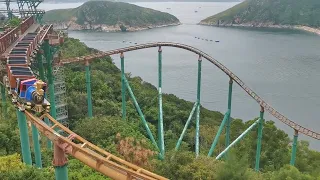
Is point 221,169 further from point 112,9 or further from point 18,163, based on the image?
point 112,9

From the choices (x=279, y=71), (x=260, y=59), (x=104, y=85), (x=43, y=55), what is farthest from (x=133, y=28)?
(x=43, y=55)

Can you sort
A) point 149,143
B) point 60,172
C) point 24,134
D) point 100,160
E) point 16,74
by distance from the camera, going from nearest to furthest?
1. point 100,160
2. point 60,172
3. point 16,74
4. point 24,134
5. point 149,143

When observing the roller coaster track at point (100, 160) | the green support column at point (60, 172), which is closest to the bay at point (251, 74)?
the roller coaster track at point (100, 160)

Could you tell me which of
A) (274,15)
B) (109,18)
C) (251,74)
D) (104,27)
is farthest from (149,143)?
(274,15)

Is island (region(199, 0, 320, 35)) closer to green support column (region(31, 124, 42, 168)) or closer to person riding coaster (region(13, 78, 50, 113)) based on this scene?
green support column (region(31, 124, 42, 168))

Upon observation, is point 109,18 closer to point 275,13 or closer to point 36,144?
point 275,13

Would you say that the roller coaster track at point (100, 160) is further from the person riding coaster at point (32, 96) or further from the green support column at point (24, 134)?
the green support column at point (24, 134)

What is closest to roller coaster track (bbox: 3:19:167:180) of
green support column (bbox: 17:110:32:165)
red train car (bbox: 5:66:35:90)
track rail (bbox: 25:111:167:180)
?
track rail (bbox: 25:111:167:180)
